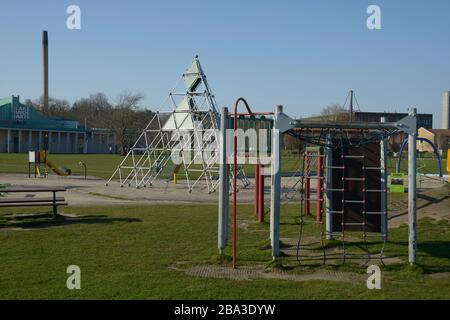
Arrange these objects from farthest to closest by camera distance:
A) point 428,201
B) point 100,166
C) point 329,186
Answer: point 100,166, point 428,201, point 329,186

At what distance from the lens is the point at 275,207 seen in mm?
9266

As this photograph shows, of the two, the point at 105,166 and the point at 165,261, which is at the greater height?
the point at 105,166

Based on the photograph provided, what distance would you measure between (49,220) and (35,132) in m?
87.7

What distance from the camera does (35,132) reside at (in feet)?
317

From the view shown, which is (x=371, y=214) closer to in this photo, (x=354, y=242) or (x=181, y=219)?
(x=354, y=242)

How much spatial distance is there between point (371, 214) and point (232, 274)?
12.7ft

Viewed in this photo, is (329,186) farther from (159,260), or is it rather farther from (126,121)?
(126,121)

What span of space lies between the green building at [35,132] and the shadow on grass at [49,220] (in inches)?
3166

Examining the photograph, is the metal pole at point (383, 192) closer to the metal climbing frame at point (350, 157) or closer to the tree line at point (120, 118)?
the metal climbing frame at point (350, 157)

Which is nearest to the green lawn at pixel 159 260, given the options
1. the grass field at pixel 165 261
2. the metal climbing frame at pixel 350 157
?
the grass field at pixel 165 261

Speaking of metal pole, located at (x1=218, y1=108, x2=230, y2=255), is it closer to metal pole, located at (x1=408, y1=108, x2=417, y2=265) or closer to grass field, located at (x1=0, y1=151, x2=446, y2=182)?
metal pole, located at (x1=408, y1=108, x2=417, y2=265)

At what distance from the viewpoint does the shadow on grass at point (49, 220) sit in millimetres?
13180

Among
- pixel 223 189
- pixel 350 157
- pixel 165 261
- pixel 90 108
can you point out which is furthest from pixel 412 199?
pixel 90 108
